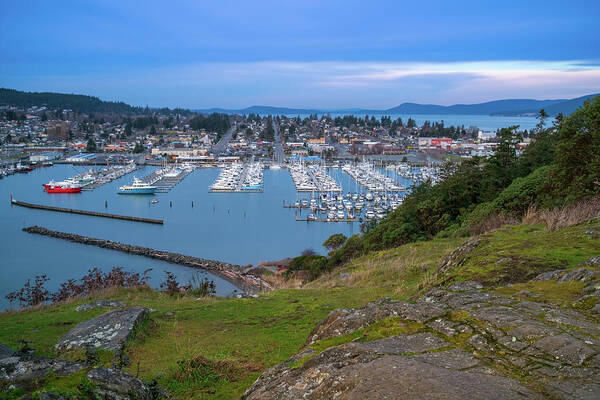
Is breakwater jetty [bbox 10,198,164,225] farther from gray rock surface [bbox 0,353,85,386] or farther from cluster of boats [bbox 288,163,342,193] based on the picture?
gray rock surface [bbox 0,353,85,386]

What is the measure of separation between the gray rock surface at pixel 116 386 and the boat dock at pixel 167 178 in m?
44.4

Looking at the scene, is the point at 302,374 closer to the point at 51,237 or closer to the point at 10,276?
the point at 10,276

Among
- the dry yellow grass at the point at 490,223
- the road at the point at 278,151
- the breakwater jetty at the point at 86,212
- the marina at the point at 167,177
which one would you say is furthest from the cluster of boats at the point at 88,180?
the dry yellow grass at the point at 490,223

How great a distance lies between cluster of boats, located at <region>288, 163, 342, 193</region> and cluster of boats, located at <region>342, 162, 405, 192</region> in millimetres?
3321

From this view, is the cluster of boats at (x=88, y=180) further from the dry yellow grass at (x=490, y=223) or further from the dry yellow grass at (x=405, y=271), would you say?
the dry yellow grass at (x=490, y=223)

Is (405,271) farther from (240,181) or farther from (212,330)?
(240,181)

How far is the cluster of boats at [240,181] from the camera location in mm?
45719

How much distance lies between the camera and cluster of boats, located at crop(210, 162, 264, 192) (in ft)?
150

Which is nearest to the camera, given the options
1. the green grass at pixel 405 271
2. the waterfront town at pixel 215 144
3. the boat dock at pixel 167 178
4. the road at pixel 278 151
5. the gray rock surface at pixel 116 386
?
the gray rock surface at pixel 116 386

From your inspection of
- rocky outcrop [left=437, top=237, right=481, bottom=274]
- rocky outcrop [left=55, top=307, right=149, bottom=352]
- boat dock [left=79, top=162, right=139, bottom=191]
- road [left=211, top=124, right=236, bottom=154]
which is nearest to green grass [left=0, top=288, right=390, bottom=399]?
rocky outcrop [left=55, top=307, right=149, bottom=352]

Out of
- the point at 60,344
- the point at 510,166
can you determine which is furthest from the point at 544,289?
the point at 510,166

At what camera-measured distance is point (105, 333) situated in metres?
4.23

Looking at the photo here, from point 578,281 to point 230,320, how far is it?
360 cm

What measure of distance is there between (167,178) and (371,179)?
2410cm
